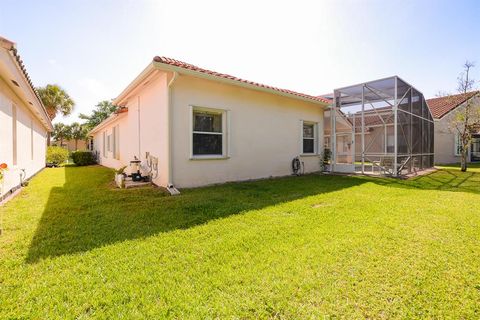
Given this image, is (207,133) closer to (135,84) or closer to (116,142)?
(135,84)

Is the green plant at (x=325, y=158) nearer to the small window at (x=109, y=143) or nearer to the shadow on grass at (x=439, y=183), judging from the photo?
the shadow on grass at (x=439, y=183)

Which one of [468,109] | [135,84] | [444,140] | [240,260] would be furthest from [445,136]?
[240,260]

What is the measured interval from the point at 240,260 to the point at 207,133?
16.7 feet

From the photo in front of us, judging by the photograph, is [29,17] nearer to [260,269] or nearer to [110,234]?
[110,234]

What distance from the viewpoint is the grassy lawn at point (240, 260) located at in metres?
1.93

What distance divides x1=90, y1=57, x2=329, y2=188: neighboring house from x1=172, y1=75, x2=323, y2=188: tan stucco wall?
0.02 m

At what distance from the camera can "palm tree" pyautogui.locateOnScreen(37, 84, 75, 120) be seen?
82.8 ft

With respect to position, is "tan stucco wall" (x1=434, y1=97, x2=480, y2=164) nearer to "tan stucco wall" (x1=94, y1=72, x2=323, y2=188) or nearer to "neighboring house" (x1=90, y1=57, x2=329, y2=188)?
"tan stucco wall" (x1=94, y1=72, x2=323, y2=188)

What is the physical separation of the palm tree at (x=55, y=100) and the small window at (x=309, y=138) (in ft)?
87.9

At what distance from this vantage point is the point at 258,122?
27.8ft

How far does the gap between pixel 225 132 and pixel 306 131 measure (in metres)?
4.60

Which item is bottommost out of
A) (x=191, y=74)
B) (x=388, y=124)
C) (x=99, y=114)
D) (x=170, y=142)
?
(x=170, y=142)

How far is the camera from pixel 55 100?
25.7 m

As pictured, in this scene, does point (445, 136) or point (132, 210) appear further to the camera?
point (445, 136)
